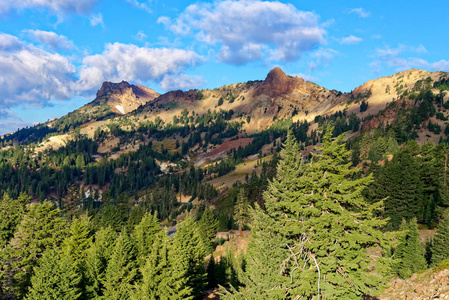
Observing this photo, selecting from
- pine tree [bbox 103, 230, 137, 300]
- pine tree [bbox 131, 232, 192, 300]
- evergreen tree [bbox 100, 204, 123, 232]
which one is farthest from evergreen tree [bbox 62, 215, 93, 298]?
evergreen tree [bbox 100, 204, 123, 232]

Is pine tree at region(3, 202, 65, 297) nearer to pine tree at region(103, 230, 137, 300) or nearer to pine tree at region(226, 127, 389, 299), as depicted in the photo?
pine tree at region(103, 230, 137, 300)

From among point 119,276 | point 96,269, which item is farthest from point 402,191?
point 96,269

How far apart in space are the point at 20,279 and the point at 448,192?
259 feet

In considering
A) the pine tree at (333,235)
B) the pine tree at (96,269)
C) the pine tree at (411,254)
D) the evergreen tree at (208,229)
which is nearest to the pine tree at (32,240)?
the pine tree at (96,269)

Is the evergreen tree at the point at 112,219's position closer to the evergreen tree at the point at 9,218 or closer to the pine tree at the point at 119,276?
the evergreen tree at the point at 9,218

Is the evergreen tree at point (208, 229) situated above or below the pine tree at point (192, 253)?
below

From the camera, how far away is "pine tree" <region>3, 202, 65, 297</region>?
1729 inches

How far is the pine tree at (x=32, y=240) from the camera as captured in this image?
43906 millimetres

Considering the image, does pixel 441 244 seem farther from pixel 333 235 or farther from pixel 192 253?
pixel 333 235

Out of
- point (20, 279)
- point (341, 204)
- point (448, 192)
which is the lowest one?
point (20, 279)

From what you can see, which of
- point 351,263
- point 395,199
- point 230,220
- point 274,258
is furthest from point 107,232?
point 395,199

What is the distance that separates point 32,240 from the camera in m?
48.1

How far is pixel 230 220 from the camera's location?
320 feet

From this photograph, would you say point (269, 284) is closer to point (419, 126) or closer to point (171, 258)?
point (171, 258)
